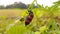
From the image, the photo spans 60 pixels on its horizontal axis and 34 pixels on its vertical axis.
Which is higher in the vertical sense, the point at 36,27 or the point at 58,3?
the point at 58,3

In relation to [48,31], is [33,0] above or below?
above

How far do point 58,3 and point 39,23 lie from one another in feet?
0.63

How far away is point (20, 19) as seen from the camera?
1.76 ft

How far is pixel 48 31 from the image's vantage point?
605 millimetres

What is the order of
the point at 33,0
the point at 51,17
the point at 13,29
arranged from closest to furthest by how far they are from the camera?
the point at 13,29
the point at 33,0
the point at 51,17

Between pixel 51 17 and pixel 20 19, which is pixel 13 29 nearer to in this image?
pixel 20 19

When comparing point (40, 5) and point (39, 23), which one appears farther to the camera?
point (39, 23)

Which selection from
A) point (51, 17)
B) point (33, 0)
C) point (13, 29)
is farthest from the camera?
point (51, 17)

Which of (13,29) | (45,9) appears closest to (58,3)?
(45,9)

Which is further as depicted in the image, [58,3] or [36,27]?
[36,27]

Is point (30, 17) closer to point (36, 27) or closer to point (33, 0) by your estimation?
point (33, 0)

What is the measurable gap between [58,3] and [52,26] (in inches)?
3.5

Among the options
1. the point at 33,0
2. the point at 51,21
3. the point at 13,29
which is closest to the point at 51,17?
the point at 51,21

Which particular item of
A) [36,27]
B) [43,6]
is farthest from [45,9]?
[36,27]
